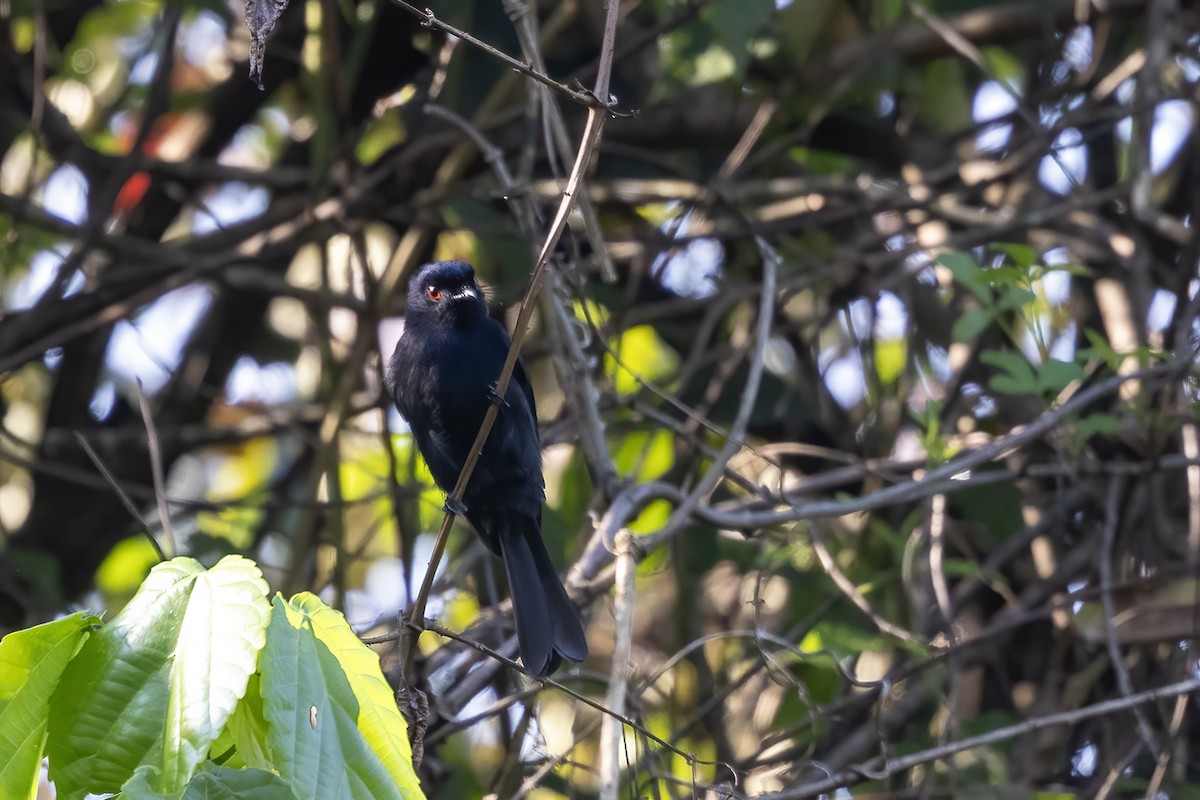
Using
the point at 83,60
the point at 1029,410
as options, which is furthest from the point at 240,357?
the point at 1029,410

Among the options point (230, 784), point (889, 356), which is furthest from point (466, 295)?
point (889, 356)

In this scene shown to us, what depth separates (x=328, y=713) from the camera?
1612 millimetres

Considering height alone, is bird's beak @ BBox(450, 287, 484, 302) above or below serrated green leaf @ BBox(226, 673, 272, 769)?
above

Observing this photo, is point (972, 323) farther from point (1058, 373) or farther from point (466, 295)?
point (466, 295)

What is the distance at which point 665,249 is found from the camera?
4.81m

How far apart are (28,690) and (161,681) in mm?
179

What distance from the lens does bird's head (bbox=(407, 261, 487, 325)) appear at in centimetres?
388

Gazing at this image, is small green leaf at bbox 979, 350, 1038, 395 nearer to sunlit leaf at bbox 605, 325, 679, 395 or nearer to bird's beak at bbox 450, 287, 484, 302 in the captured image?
bird's beak at bbox 450, 287, 484, 302

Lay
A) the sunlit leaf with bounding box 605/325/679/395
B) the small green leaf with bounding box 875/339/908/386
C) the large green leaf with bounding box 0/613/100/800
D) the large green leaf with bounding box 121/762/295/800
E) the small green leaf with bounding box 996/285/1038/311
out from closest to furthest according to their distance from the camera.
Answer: the large green leaf with bounding box 121/762/295/800 < the large green leaf with bounding box 0/613/100/800 < the small green leaf with bounding box 996/285/1038/311 < the sunlit leaf with bounding box 605/325/679/395 < the small green leaf with bounding box 875/339/908/386

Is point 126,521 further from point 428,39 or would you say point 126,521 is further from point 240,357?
point 428,39

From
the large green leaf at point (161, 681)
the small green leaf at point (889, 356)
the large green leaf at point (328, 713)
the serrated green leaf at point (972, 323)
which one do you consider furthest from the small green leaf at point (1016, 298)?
the large green leaf at point (161, 681)

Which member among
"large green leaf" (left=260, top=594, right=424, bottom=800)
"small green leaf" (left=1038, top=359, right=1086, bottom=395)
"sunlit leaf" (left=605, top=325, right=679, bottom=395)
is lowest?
"large green leaf" (left=260, top=594, right=424, bottom=800)

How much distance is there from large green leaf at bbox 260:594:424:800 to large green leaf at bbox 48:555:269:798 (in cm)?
5

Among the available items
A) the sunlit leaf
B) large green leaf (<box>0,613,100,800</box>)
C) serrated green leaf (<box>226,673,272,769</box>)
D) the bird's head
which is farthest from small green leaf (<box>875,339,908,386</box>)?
large green leaf (<box>0,613,100,800</box>)
